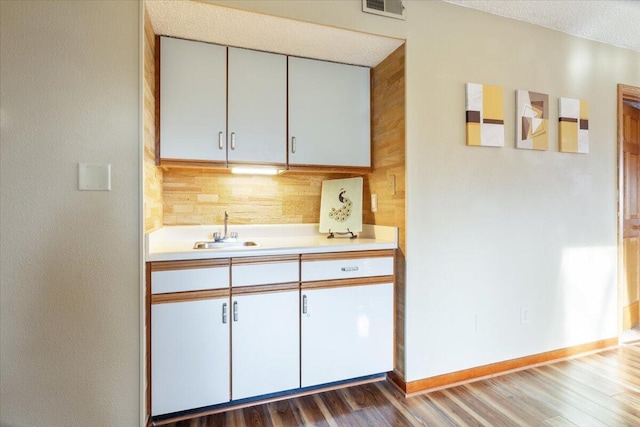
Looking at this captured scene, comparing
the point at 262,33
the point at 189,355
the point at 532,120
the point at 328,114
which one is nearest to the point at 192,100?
the point at 262,33

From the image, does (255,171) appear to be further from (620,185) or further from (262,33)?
(620,185)

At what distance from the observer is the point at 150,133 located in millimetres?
1819

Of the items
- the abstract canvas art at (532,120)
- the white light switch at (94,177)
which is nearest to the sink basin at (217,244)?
the white light switch at (94,177)

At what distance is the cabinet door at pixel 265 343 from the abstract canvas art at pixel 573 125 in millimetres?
2321

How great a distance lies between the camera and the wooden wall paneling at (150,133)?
167cm

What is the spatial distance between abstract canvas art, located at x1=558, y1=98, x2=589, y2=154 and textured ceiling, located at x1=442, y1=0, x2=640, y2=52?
1.72ft

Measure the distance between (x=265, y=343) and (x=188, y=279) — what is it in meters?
0.58

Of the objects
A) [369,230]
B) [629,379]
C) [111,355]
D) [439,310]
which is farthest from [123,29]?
[629,379]

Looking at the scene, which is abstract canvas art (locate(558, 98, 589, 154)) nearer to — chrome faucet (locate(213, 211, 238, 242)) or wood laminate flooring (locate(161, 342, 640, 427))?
wood laminate flooring (locate(161, 342, 640, 427))

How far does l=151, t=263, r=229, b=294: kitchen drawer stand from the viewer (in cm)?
169

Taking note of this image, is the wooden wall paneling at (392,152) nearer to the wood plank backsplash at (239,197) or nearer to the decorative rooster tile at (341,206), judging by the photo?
the decorative rooster tile at (341,206)

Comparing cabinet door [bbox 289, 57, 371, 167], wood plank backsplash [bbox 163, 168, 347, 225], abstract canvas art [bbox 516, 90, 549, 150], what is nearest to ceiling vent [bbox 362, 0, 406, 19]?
cabinet door [bbox 289, 57, 371, 167]

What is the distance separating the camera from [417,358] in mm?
2078

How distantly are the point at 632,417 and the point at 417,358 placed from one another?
3.82ft
